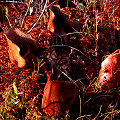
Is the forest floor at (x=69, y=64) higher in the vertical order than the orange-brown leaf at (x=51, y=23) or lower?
lower

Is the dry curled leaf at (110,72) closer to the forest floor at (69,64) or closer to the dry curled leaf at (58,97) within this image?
the forest floor at (69,64)

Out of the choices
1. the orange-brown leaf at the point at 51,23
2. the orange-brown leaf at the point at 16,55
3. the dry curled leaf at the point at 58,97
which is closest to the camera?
the dry curled leaf at the point at 58,97

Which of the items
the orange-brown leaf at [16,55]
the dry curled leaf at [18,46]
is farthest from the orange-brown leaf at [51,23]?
the orange-brown leaf at [16,55]

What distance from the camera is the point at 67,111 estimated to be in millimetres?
1903

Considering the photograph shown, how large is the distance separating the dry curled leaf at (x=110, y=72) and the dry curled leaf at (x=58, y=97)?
548 millimetres

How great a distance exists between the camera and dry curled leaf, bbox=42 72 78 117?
5.68ft

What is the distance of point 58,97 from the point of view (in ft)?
5.92

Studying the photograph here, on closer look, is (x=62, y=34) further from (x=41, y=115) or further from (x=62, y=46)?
(x=41, y=115)

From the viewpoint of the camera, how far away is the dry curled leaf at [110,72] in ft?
6.79

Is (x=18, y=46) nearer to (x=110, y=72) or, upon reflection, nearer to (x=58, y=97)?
(x=58, y=97)

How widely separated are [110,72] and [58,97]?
2.53 feet

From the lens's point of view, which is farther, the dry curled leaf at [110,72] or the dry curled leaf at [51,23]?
the dry curled leaf at [51,23]

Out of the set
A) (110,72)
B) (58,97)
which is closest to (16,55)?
(58,97)

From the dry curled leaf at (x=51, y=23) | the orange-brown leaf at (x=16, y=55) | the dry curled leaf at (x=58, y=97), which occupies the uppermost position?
the dry curled leaf at (x=51, y=23)
